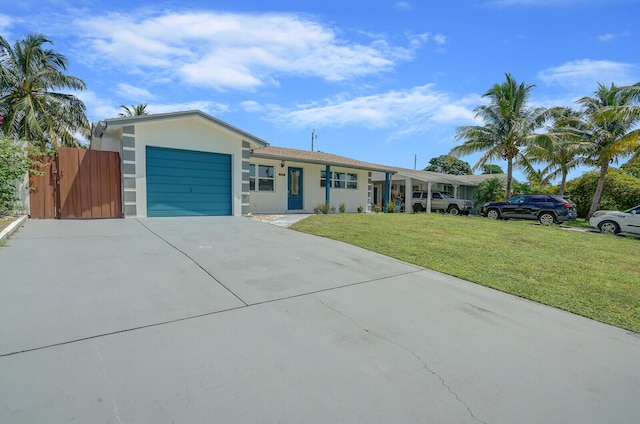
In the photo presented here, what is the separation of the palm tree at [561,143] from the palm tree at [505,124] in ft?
3.10

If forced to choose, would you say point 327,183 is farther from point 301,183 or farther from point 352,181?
point 352,181

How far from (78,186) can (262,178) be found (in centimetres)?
705

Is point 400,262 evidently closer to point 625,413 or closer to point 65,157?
point 625,413

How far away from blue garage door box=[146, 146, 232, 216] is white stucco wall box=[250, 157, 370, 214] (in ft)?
9.41

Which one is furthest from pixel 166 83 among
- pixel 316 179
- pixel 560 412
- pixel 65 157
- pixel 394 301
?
pixel 560 412

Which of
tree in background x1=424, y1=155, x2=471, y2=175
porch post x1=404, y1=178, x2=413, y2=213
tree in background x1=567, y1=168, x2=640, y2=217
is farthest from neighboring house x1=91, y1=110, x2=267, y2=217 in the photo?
tree in background x1=424, y1=155, x2=471, y2=175

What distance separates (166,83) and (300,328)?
10866mm

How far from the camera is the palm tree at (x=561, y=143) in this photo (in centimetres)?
1848

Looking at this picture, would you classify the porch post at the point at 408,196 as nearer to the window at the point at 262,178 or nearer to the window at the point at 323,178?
the window at the point at 323,178

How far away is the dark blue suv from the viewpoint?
15.7 metres

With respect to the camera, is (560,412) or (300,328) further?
(300,328)

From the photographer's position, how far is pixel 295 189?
15953 mm

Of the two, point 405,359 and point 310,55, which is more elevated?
point 310,55

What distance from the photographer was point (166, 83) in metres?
10.7
